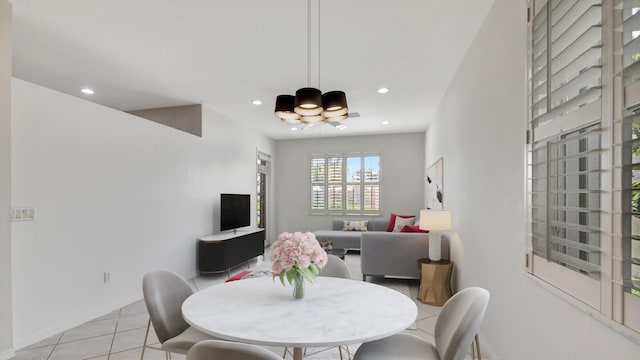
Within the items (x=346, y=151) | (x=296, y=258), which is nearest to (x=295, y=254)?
(x=296, y=258)

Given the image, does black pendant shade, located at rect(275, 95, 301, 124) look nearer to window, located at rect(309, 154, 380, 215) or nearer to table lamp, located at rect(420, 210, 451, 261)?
table lamp, located at rect(420, 210, 451, 261)

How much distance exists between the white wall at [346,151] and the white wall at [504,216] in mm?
4095

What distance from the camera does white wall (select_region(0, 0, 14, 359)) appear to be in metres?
2.33

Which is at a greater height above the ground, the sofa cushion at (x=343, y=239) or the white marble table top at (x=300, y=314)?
the white marble table top at (x=300, y=314)

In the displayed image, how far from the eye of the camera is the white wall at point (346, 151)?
7.37 meters

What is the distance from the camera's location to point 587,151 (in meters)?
1.15

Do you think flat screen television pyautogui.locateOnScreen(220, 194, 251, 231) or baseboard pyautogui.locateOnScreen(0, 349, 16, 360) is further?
flat screen television pyautogui.locateOnScreen(220, 194, 251, 231)

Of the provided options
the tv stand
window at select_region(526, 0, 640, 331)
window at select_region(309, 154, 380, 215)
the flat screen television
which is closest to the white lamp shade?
window at select_region(526, 0, 640, 331)

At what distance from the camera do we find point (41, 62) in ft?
11.2

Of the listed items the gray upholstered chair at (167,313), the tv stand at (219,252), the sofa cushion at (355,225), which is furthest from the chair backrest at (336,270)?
the sofa cushion at (355,225)

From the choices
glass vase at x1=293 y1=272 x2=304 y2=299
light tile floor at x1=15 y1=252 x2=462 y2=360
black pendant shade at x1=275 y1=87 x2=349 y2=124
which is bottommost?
light tile floor at x1=15 y1=252 x2=462 y2=360

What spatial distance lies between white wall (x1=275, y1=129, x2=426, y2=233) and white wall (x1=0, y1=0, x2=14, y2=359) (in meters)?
5.86

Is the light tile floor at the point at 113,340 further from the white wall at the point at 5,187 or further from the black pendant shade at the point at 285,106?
the black pendant shade at the point at 285,106

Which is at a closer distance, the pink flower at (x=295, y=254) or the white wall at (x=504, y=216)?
the white wall at (x=504, y=216)
